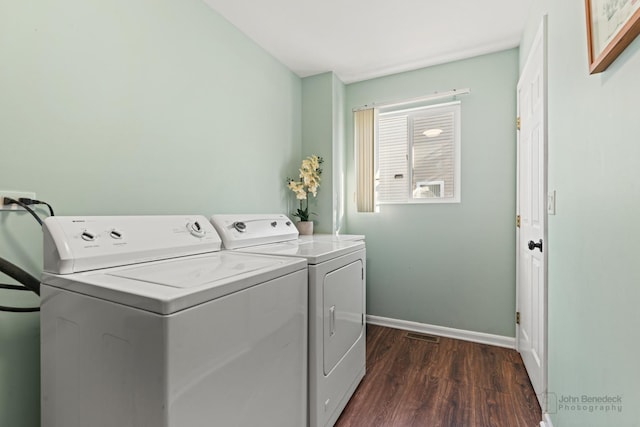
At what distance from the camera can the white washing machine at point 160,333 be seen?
716mm

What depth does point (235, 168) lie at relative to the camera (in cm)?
205

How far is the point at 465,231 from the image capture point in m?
2.52

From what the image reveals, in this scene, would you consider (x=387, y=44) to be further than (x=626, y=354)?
Yes

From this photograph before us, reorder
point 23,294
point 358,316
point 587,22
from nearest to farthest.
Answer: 1. point 587,22
2. point 23,294
3. point 358,316

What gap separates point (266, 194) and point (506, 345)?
7.74 feet

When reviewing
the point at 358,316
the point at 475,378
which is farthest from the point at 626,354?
the point at 475,378

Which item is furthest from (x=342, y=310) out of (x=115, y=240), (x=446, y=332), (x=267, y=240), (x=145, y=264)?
(x=446, y=332)

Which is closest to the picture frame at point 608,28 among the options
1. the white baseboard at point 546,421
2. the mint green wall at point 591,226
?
the mint green wall at point 591,226

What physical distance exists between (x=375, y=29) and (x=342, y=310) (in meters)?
1.99

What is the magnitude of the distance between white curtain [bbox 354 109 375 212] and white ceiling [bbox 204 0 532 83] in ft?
1.59

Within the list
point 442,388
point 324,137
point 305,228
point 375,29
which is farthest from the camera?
point 324,137

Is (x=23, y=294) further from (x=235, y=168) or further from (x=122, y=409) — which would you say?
(x=235, y=168)

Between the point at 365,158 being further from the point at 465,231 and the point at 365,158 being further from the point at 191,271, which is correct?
the point at 191,271

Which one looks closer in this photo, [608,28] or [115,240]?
[608,28]
